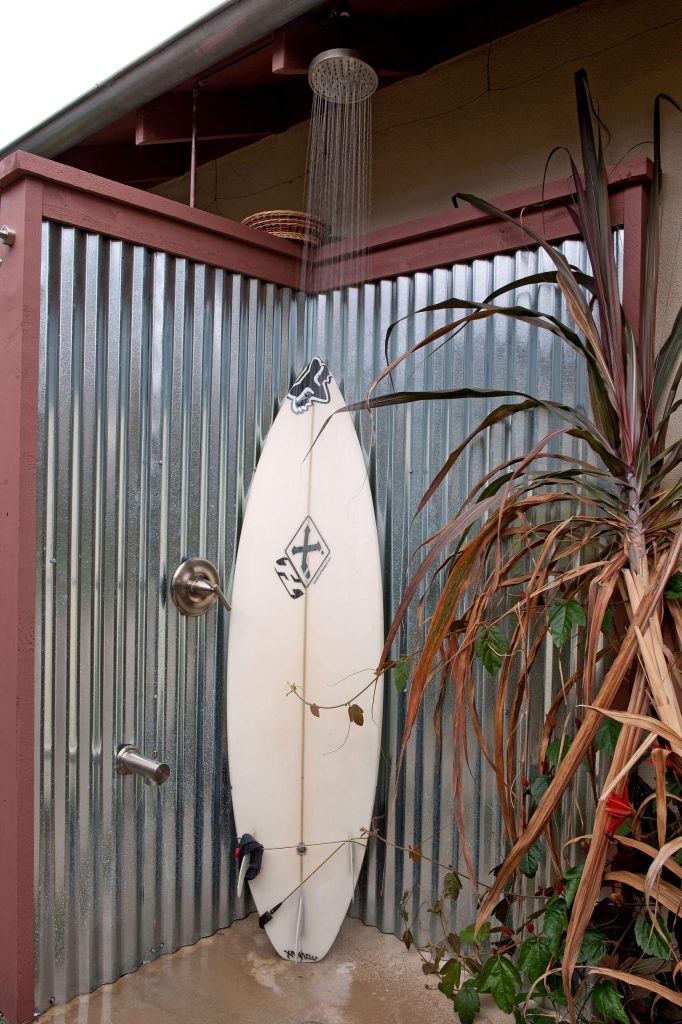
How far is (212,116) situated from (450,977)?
2876mm

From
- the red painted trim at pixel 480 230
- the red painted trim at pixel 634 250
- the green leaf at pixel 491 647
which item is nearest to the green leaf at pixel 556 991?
the green leaf at pixel 491 647

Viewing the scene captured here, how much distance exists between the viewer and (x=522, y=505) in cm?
193

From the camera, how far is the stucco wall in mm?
2285

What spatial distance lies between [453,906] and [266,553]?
4.03 feet

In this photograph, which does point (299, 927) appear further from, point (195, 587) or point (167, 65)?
point (167, 65)

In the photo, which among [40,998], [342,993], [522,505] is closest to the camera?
[522,505]

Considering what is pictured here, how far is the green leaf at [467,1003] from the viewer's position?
212 centimetres

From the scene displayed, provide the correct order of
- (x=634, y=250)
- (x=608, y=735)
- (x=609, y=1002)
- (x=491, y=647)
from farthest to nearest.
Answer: (x=634, y=250) → (x=491, y=647) → (x=608, y=735) → (x=609, y=1002)

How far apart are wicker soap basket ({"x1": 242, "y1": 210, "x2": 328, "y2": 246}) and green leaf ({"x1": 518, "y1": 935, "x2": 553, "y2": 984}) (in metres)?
2.19

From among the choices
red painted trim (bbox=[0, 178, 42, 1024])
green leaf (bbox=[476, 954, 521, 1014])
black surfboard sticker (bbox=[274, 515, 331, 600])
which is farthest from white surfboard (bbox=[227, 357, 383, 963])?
red painted trim (bbox=[0, 178, 42, 1024])

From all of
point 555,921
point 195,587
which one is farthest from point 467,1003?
point 195,587

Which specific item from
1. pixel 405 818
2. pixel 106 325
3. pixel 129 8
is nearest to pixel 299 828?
pixel 405 818

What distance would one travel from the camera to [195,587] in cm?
252

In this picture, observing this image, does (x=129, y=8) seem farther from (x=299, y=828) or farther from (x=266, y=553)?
(x=299, y=828)
